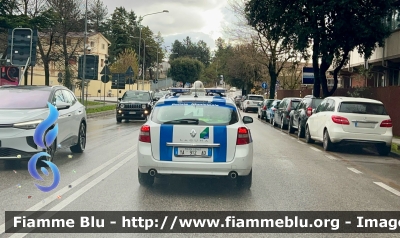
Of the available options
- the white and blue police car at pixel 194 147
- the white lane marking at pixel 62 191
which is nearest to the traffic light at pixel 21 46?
the white lane marking at pixel 62 191

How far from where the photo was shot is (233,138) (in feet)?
26.1

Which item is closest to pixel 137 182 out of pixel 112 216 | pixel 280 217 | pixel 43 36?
pixel 112 216

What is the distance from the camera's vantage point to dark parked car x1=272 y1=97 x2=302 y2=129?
23864 millimetres

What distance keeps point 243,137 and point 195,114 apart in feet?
2.75

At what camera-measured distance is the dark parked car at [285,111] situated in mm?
23864

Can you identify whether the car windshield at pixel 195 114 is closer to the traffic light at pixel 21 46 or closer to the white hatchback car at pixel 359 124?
the white hatchback car at pixel 359 124

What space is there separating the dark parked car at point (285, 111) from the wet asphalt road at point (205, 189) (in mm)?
10984

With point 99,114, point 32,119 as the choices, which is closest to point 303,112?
point 32,119

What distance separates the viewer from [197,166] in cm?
779

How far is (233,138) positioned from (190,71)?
348 feet

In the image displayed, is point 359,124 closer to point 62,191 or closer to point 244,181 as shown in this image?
point 244,181

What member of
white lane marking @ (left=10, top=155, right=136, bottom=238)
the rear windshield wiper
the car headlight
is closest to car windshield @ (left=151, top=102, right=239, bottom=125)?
the rear windshield wiper

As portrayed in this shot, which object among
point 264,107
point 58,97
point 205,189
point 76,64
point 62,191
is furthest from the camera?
point 76,64

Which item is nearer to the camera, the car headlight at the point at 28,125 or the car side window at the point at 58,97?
the car headlight at the point at 28,125
